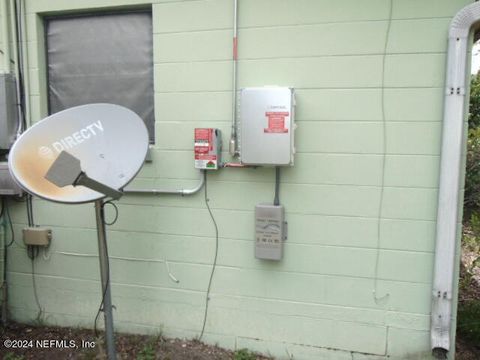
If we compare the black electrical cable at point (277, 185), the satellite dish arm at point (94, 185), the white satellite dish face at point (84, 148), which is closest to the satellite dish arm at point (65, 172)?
the satellite dish arm at point (94, 185)

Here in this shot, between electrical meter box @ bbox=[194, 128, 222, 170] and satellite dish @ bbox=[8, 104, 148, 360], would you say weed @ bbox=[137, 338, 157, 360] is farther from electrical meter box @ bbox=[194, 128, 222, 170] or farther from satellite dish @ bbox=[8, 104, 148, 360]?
electrical meter box @ bbox=[194, 128, 222, 170]

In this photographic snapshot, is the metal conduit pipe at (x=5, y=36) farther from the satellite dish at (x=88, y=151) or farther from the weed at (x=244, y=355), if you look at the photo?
the weed at (x=244, y=355)

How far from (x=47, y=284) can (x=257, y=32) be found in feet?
7.63

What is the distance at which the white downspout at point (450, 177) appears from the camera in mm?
1972

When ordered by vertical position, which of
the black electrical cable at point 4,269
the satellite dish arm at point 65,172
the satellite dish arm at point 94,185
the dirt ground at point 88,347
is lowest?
the dirt ground at point 88,347

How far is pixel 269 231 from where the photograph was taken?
7.41 ft

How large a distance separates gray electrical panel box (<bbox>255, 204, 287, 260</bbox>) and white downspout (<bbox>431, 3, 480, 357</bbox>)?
2.88 ft

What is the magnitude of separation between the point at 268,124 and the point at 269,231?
643mm

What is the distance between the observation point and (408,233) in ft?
7.14

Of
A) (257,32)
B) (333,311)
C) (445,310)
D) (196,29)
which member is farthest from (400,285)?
(196,29)

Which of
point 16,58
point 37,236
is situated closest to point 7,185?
point 37,236

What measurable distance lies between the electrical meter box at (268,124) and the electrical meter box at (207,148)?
0.69 ft

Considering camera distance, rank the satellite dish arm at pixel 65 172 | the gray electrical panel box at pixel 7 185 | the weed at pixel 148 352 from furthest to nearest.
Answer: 1. the gray electrical panel box at pixel 7 185
2. the weed at pixel 148 352
3. the satellite dish arm at pixel 65 172

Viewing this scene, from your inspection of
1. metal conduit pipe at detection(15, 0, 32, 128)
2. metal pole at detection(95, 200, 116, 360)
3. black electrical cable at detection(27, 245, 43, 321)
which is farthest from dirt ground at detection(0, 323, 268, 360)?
metal conduit pipe at detection(15, 0, 32, 128)
